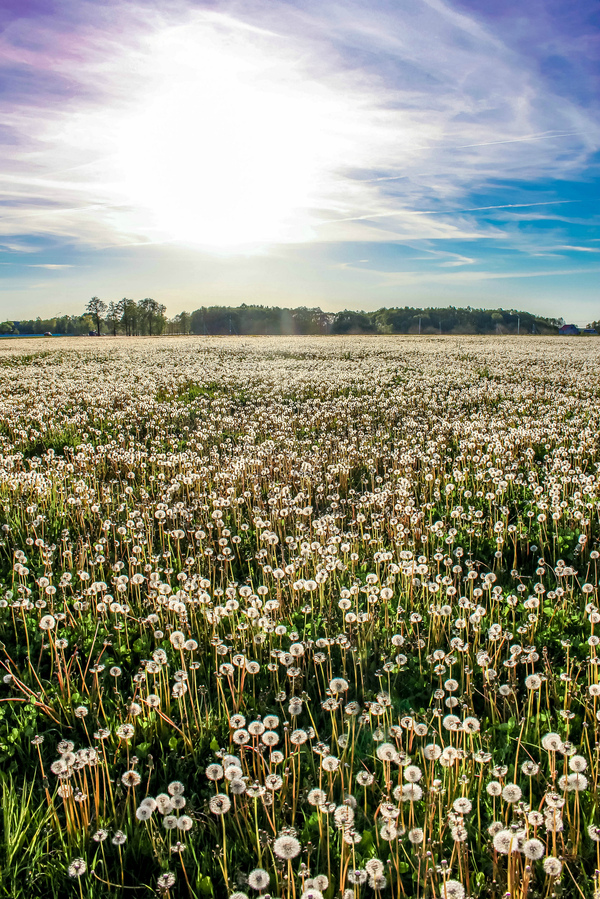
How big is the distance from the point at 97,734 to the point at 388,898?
1.64m

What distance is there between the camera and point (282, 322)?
149 m

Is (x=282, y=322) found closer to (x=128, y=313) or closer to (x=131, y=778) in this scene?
(x=128, y=313)

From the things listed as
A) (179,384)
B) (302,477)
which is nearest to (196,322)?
(179,384)

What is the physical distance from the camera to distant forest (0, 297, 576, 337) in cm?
12862

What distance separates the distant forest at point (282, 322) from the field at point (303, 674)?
116336 mm

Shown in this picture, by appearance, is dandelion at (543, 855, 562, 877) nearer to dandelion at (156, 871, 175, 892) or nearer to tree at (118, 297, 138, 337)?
dandelion at (156, 871, 175, 892)

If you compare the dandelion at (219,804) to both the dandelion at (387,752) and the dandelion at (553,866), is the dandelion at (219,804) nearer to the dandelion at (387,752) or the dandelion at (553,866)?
the dandelion at (387,752)

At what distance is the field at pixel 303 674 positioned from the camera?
8.15 ft

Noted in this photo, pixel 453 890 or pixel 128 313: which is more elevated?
pixel 128 313

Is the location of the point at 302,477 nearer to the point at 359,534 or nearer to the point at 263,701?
the point at 359,534

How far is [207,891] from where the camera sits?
2.44 metres

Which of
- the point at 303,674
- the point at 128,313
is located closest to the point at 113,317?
the point at 128,313

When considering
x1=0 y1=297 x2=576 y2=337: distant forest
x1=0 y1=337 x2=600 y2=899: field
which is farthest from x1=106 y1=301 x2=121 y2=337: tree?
x1=0 y1=337 x2=600 y2=899: field

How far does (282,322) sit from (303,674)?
490ft
